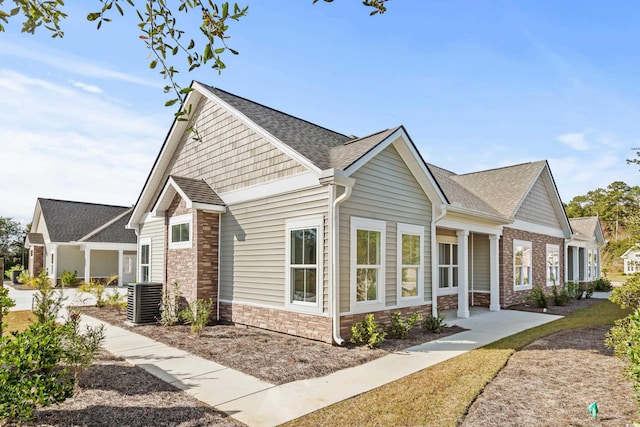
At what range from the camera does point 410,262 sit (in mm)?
9852

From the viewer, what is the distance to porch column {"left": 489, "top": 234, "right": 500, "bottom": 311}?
45.1 feet

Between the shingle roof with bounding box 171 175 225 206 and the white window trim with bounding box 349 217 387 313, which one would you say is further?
the shingle roof with bounding box 171 175 225 206

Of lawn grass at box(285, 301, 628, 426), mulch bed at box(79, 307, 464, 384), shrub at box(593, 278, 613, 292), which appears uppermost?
lawn grass at box(285, 301, 628, 426)

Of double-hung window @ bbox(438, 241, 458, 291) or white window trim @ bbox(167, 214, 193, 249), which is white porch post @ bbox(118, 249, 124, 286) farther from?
double-hung window @ bbox(438, 241, 458, 291)

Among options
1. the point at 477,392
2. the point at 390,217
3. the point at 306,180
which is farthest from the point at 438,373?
the point at 306,180

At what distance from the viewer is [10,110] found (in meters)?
5.73

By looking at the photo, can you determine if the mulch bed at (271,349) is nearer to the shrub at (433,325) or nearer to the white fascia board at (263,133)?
the shrub at (433,325)

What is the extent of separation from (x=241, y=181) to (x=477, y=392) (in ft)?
24.4

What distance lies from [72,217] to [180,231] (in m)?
22.3

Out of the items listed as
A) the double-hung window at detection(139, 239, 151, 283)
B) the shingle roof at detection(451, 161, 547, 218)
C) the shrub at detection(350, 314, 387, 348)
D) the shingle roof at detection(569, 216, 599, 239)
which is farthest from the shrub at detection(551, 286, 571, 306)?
the double-hung window at detection(139, 239, 151, 283)

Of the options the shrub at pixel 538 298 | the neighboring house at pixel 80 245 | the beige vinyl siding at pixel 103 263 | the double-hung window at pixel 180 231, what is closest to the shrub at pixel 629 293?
the shrub at pixel 538 298

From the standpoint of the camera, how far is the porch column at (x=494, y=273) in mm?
13758

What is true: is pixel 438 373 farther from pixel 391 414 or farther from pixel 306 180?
pixel 306 180

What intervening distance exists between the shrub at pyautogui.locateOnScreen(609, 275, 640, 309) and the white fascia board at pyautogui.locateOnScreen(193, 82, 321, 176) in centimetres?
589
